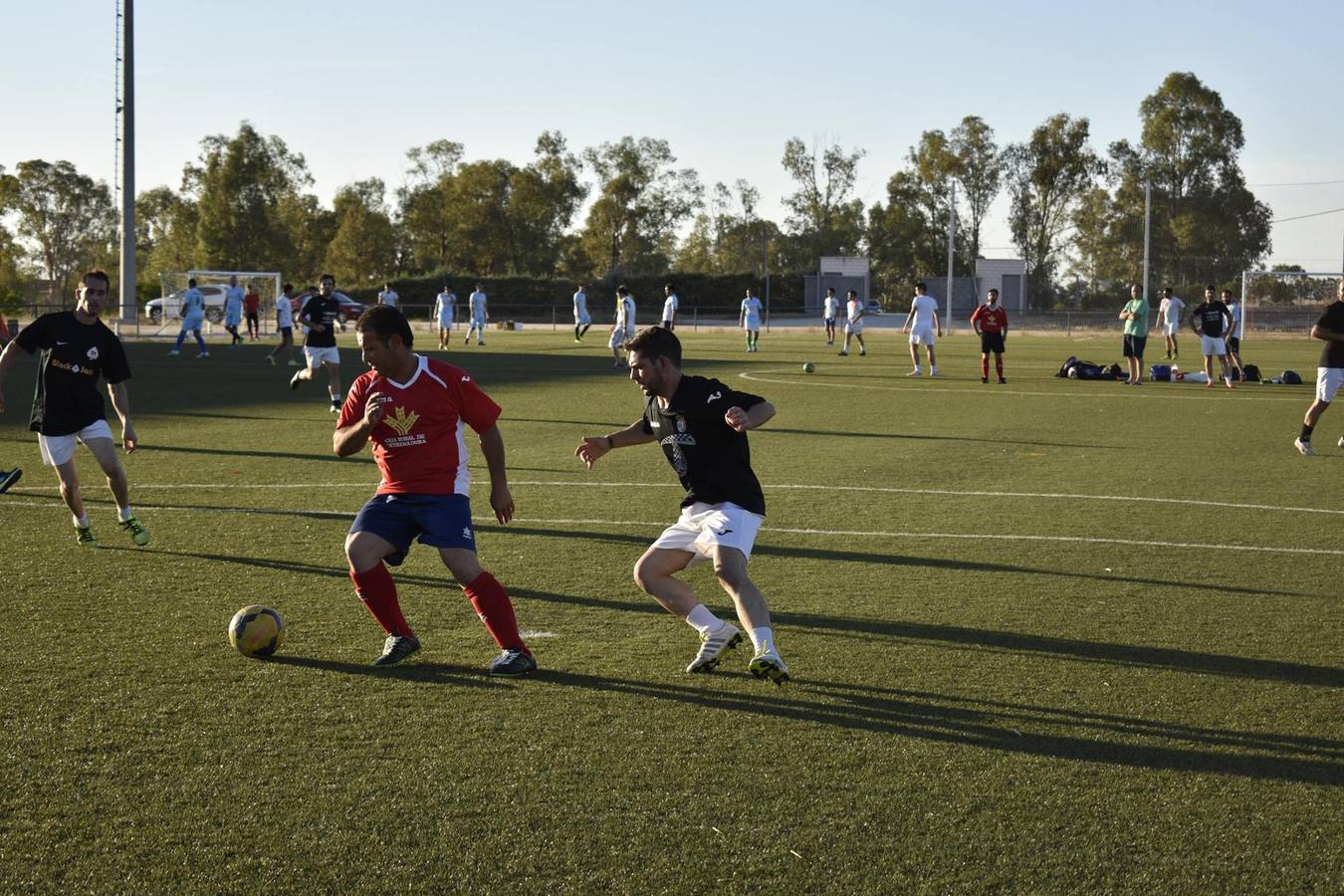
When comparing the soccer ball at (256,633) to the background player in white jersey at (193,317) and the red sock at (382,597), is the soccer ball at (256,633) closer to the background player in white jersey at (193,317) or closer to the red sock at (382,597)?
the red sock at (382,597)

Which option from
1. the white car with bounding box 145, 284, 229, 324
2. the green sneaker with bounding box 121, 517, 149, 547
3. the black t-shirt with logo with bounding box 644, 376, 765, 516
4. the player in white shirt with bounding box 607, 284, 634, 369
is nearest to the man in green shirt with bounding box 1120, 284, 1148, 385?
the player in white shirt with bounding box 607, 284, 634, 369

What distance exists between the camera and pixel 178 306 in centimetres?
6031

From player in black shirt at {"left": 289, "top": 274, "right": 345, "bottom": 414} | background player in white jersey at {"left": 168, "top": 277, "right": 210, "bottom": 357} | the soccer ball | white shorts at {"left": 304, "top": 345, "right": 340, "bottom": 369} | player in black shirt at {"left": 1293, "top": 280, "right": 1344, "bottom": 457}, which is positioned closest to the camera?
the soccer ball

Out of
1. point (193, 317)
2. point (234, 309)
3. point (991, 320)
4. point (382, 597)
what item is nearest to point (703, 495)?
point (382, 597)

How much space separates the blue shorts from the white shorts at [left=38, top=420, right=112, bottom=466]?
13.6ft

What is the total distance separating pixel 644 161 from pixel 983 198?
2369cm

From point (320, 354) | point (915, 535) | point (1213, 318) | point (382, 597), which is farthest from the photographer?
point (1213, 318)

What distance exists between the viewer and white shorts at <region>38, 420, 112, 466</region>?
980 centimetres

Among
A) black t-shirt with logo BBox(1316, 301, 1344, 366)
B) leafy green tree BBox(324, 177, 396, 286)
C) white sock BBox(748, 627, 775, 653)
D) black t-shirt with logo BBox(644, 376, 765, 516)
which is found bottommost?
white sock BBox(748, 627, 775, 653)

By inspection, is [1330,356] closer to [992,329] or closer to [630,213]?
[992,329]

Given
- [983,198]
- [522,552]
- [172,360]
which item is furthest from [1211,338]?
[983,198]

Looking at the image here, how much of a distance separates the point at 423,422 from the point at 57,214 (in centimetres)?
9906

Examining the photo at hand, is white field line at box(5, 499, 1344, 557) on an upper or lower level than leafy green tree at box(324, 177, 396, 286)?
lower

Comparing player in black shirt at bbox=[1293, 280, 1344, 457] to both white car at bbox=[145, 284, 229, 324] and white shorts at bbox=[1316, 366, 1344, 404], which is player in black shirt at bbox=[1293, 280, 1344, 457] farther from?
white car at bbox=[145, 284, 229, 324]
